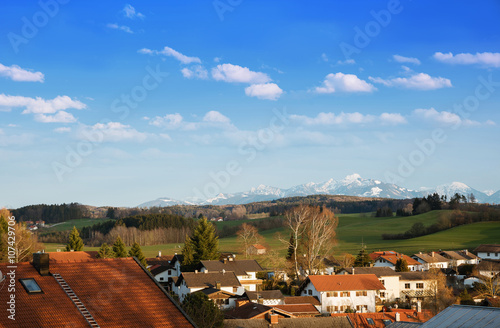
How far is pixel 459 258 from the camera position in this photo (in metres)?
88.4

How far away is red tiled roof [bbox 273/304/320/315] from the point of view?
47.2 metres

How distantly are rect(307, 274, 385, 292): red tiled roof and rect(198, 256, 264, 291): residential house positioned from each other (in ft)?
36.8

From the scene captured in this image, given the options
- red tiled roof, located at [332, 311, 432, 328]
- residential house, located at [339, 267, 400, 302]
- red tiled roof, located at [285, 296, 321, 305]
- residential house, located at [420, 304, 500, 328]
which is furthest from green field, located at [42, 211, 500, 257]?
residential house, located at [420, 304, 500, 328]

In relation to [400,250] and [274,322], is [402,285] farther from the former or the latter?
[400,250]

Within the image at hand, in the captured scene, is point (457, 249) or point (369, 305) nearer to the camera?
point (369, 305)

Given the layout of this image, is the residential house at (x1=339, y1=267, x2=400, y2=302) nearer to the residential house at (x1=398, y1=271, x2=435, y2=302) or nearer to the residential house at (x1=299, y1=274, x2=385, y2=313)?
the residential house at (x1=398, y1=271, x2=435, y2=302)

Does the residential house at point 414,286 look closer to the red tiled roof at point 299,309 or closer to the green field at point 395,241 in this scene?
the red tiled roof at point 299,309

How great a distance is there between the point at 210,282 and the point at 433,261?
1740 inches

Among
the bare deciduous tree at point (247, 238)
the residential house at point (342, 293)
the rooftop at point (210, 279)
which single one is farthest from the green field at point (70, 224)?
the residential house at point (342, 293)

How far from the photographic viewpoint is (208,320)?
26.9 m

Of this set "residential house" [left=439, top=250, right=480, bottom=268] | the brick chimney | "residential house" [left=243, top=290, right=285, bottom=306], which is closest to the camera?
the brick chimney

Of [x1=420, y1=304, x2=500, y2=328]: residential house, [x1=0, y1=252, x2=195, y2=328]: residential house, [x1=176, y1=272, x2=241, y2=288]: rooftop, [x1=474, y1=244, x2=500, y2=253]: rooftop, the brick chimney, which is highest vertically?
the brick chimney

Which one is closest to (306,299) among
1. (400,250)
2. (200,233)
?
(200,233)

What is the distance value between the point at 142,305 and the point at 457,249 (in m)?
99.3
